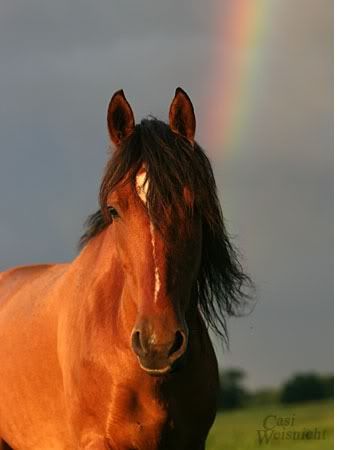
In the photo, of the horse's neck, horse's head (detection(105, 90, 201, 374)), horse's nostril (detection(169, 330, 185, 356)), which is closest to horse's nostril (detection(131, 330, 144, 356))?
horse's head (detection(105, 90, 201, 374))

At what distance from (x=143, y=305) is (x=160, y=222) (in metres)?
0.49

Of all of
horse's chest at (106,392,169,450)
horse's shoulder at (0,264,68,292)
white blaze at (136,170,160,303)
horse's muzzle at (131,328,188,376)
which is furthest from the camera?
horse's shoulder at (0,264,68,292)

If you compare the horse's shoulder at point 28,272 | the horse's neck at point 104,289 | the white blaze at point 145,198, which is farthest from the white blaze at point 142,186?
the horse's shoulder at point 28,272

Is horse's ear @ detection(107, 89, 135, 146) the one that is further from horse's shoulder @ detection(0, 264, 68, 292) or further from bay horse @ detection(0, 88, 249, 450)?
horse's shoulder @ detection(0, 264, 68, 292)

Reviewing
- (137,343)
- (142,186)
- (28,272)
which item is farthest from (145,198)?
(28,272)

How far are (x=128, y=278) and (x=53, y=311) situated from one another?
170 centimetres

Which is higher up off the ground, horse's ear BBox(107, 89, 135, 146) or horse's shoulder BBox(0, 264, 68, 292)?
horse's ear BBox(107, 89, 135, 146)

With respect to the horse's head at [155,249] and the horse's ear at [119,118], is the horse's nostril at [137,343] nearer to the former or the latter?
→ the horse's head at [155,249]

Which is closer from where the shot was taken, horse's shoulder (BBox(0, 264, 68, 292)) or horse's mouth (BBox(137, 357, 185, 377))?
horse's mouth (BBox(137, 357, 185, 377))

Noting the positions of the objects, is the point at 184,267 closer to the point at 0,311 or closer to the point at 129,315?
the point at 129,315

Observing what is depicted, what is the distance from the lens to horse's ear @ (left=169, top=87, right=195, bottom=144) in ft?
20.8

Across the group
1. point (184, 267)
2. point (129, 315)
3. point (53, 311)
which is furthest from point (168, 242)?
point (53, 311)

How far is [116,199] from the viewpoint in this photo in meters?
5.98

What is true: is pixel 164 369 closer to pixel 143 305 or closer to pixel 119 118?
pixel 143 305
